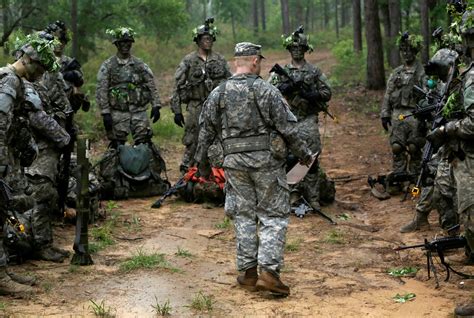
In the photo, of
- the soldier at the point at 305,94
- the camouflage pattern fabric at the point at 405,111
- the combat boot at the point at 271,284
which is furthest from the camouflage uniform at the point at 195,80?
the combat boot at the point at 271,284

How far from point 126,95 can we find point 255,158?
527 centimetres

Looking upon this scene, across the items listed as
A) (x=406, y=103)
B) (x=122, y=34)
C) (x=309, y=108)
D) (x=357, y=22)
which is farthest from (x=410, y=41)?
(x=357, y=22)

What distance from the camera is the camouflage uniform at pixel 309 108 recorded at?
10.1 meters

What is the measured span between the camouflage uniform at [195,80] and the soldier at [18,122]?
4.59 m

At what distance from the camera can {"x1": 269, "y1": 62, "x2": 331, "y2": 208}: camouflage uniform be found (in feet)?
33.1

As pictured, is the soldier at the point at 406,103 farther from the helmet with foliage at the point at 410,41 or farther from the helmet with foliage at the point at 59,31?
the helmet with foliage at the point at 59,31

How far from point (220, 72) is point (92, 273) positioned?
5129 mm

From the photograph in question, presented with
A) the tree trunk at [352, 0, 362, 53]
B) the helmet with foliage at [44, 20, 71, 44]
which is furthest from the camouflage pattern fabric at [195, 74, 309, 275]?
the tree trunk at [352, 0, 362, 53]

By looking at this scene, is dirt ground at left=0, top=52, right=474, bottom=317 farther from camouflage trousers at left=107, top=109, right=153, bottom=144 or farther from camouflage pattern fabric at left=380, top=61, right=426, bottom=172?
camouflage trousers at left=107, top=109, right=153, bottom=144

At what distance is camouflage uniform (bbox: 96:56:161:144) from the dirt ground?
1186 millimetres

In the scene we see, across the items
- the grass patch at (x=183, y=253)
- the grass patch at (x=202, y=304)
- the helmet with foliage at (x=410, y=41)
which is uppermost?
the helmet with foliage at (x=410, y=41)

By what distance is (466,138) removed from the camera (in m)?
5.83

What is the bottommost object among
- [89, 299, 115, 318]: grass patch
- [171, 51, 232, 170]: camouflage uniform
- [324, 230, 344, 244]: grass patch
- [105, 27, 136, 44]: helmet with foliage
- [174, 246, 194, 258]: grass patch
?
[324, 230, 344, 244]: grass patch

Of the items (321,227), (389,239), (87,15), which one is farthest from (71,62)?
(87,15)
